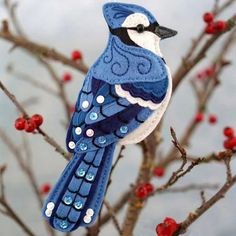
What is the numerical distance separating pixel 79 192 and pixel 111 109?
3.9 inches

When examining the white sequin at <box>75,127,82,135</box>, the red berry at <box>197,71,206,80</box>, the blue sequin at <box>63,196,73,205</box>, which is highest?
the white sequin at <box>75,127,82,135</box>

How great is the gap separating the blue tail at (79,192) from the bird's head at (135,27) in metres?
0.13

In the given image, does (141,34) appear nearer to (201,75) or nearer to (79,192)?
(79,192)

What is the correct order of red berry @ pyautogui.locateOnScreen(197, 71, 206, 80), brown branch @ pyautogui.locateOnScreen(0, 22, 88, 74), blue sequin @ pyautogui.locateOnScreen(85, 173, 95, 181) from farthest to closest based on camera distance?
red berry @ pyautogui.locateOnScreen(197, 71, 206, 80)
brown branch @ pyautogui.locateOnScreen(0, 22, 88, 74)
blue sequin @ pyautogui.locateOnScreen(85, 173, 95, 181)

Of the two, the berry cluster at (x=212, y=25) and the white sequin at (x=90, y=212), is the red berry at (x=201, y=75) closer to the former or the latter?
the berry cluster at (x=212, y=25)

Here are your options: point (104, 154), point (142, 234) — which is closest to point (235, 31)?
point (142, 234)

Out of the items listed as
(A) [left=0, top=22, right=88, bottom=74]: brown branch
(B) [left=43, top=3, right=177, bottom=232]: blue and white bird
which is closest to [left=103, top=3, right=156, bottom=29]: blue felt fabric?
(B) [left=43, top=3, right=177, bottom=232]: blue and white bird

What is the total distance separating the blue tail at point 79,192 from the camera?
55cm

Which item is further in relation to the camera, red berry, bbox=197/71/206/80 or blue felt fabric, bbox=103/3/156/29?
red berry, bbox=197/71/206/80

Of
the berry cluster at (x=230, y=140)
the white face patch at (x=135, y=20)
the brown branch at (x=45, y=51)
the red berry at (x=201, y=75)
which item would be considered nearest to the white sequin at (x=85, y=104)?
the white face patch at (x=135, y=20)

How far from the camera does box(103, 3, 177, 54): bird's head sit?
0.58 meters

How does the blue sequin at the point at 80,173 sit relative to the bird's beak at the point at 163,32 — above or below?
below

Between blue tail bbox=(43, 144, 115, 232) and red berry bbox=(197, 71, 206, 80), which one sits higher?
blue tail bbox=(43, 144, 115, 232)

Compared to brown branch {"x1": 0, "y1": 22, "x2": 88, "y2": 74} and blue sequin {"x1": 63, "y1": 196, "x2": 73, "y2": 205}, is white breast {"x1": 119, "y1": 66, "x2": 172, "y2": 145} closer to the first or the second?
blue sequin {"x1": 63, "y1": 196, "x2": 73, "y2": 205}
